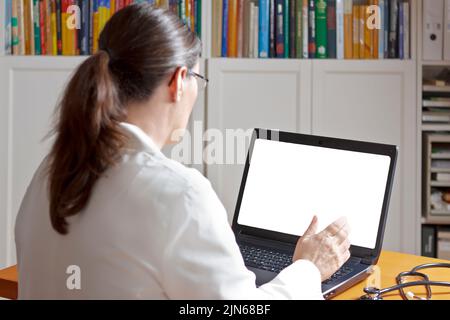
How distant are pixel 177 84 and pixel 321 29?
1.81 m

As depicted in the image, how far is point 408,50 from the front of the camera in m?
2.80

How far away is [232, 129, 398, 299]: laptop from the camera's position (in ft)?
4.81

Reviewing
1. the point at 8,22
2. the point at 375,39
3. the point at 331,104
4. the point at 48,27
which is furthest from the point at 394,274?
the point at 8,22

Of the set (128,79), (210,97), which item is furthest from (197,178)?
(210,97)

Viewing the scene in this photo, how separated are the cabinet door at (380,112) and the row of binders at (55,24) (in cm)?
83

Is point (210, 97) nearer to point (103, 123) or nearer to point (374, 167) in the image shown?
point (374, 167)

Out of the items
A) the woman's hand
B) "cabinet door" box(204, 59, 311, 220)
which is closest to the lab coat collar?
the woman's hand

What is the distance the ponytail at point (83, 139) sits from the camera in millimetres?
1014

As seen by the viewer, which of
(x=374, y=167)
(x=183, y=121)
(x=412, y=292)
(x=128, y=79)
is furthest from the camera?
(x=374, y=167)

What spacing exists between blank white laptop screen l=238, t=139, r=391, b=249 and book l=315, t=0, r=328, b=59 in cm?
131

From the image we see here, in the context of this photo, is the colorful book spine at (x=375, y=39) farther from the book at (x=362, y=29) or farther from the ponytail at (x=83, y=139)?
the ponytail at (x=83, y=139)

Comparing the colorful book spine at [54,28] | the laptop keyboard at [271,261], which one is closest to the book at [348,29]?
the colorful book spine at [54,28]

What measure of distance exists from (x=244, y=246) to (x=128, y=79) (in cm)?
61

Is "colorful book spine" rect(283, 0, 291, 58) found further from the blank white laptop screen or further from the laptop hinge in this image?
the laptop hinge
